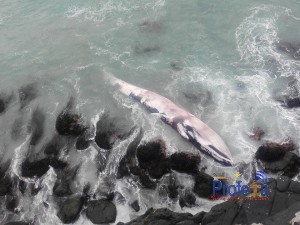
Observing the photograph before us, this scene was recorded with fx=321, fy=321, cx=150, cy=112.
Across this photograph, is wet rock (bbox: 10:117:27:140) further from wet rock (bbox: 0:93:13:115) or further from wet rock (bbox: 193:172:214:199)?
wet rock (bbox: 193:172:214:199)

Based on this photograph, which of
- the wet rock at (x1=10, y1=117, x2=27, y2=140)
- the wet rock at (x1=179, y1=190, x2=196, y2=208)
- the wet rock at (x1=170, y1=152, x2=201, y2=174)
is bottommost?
the wet rock at (x1=179, y1=190, x2=196, y2=208)

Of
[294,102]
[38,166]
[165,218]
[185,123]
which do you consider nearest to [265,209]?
[165,218]

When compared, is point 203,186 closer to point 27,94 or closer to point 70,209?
point 70,209

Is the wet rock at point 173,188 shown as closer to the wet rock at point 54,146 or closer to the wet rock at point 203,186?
the wet rock at point 203,186

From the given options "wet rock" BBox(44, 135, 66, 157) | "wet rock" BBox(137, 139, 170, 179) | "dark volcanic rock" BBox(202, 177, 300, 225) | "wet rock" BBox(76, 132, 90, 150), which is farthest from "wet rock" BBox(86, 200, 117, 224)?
"dark volcanic rock" BBox(202, 177, 300, 225)

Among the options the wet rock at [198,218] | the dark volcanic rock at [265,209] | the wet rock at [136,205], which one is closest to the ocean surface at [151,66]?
the wet rock at [136,205]

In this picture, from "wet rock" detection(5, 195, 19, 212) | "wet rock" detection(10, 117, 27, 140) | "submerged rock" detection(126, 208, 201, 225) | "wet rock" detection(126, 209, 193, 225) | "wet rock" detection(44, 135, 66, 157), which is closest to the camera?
"submerged rock" detection(126, 208, 201, 225)

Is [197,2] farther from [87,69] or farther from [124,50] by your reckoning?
[87,69]

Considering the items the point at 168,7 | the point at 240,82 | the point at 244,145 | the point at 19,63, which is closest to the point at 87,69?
the point at 19,63
